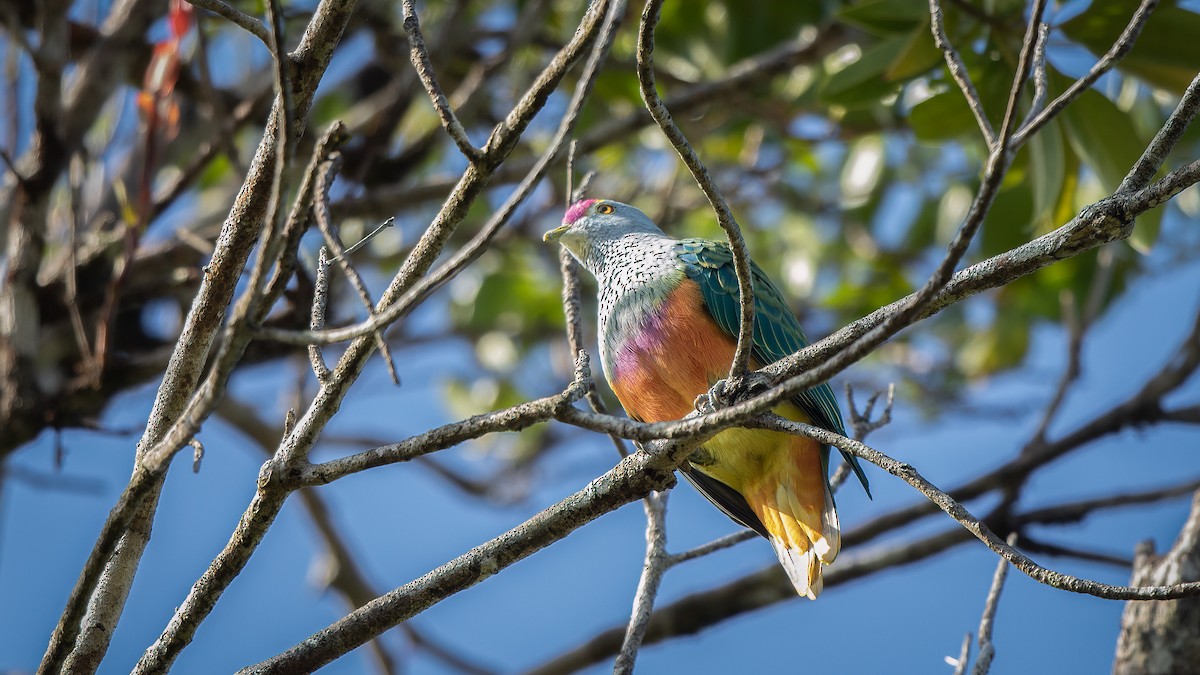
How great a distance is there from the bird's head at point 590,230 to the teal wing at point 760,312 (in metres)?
0.32

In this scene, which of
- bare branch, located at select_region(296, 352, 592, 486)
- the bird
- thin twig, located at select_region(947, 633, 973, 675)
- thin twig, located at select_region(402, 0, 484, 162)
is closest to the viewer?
bare branch, located at select_region(296, 352, 592, 486)

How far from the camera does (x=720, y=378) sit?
121 inches

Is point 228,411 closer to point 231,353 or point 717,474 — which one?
point 717,474

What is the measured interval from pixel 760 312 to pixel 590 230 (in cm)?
73

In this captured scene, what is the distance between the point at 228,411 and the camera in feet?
16.8

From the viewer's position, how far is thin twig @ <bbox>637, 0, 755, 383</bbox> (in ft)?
5.48

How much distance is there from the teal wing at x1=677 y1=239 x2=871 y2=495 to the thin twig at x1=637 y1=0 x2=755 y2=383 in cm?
122

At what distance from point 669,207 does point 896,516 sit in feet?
6.28

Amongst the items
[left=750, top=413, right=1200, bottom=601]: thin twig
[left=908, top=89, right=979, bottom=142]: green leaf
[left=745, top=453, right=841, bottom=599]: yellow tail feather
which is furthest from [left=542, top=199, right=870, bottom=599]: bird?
[left=750, top=413, right=1200, bottom=601]: thin twig

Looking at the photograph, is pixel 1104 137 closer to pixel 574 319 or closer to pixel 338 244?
pixel 574 319

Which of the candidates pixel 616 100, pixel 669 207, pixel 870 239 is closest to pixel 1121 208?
pixel 616 100

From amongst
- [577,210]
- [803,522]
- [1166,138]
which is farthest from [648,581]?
[577,210]

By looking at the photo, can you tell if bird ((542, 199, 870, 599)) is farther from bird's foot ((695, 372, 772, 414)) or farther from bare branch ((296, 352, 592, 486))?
bare branch ((296, 352, 592, 486))

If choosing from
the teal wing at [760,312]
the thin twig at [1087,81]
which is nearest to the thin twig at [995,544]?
the thin twig at [1087,81]
